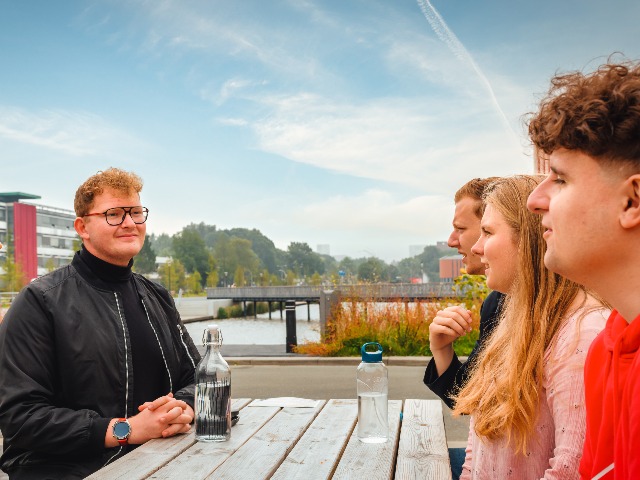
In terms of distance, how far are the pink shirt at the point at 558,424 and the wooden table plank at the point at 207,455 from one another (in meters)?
0.82

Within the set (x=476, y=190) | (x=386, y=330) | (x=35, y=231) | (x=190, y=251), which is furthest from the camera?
(x=190, y=251)

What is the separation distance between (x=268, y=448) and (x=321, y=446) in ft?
0.61

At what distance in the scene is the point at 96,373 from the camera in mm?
2811

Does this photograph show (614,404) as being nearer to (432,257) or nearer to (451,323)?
(451,323)

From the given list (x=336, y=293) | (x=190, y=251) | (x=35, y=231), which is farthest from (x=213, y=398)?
(x=190, y=251)

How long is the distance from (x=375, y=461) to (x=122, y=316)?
1.34 m

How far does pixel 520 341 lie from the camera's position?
6.26 feet

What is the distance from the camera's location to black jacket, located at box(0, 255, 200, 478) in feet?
8.34

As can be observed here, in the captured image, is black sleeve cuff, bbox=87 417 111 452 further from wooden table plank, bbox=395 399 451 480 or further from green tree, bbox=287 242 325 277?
green tree, bbox=287 242 325 277

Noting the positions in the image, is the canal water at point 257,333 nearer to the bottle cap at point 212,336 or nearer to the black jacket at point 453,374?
the black jacket at point 453,374

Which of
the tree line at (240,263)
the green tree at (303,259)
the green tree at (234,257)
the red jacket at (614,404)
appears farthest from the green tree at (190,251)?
the red jacket at (614,404)

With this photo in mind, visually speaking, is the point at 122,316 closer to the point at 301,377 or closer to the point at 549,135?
the point at 549,135

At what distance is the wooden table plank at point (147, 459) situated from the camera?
6.86 ft

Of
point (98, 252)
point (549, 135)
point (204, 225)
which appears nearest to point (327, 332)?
point (98, 252)
